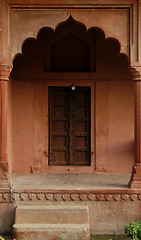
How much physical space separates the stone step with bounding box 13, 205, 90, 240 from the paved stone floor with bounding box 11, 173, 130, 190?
468 millimetres

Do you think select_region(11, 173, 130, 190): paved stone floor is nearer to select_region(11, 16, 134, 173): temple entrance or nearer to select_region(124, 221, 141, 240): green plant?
select_region(11, 16, 134, 173): temple entrance

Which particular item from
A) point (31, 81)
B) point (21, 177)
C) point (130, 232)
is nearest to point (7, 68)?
point (31, 81)

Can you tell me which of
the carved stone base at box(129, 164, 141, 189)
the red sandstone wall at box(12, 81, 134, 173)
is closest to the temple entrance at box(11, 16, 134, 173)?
the red sandstone wall at box(12, 81, 134, 173)

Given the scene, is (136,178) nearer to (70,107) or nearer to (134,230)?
(134,230)

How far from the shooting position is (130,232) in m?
5.91

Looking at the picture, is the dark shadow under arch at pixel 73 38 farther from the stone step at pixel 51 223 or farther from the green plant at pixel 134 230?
the green plant at pixel 134 230

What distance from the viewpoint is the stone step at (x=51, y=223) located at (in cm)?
575

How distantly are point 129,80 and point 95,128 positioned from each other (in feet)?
5.12

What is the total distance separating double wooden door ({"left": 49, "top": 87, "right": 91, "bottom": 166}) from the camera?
8531 millimetres

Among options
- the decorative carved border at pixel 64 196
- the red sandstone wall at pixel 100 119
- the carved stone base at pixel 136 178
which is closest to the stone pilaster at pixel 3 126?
the decorative carved border at pixel 64 196

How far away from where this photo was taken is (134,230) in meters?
5.89

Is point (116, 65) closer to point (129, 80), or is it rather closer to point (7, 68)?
point (129, 80)

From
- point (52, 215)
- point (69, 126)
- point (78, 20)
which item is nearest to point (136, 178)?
point (52, 215)

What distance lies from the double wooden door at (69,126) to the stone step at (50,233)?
2.86 meters
